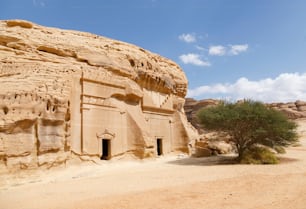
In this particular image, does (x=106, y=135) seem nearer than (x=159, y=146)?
Yes

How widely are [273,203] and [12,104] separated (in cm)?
1095

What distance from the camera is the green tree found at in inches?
697

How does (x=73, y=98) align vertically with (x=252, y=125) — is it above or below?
above

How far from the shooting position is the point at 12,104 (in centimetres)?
1254

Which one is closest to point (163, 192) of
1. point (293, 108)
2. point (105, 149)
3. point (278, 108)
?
point (105, 149)

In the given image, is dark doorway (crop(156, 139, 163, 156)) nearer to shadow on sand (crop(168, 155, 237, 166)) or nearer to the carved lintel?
shadow on sand (crop(168, 155, 237, 166))

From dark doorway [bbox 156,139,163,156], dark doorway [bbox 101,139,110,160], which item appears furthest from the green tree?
dark doorway [bbox 101,139,110,160]

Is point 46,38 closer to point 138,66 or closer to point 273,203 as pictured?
point 138,66

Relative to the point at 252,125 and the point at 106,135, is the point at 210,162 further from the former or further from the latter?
the point at 106,135

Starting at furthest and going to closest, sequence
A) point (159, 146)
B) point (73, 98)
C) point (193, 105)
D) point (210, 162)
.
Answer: point (193, 105), point (159, 146), point (210, 162), point (73, 98)

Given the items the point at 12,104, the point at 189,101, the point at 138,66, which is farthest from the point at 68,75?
the point at 189,101

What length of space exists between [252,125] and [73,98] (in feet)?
36.5

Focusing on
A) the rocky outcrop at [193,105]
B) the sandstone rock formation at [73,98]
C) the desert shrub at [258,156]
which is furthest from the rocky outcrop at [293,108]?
the desert shrub at [258,156]

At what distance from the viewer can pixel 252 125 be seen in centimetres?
1809
